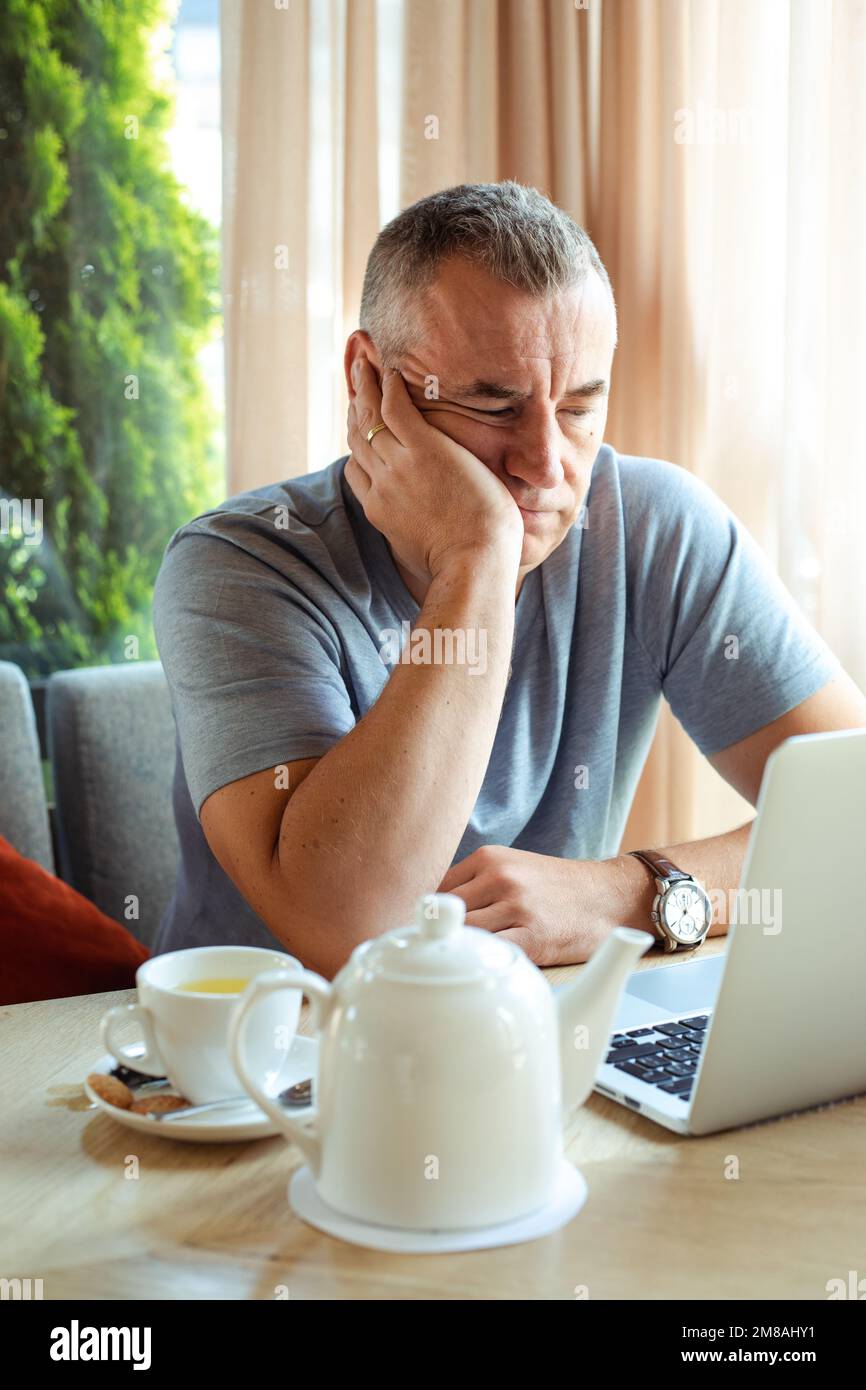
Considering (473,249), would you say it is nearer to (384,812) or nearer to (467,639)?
(467,639)

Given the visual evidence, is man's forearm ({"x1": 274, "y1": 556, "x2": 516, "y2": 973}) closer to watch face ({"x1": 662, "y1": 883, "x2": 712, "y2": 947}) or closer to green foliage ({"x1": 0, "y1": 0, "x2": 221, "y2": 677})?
watch face ({"x1": 662, "y1": 883, "x2": 712, "y2": 947})

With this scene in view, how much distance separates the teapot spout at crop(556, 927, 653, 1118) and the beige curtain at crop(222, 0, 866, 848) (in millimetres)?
1400

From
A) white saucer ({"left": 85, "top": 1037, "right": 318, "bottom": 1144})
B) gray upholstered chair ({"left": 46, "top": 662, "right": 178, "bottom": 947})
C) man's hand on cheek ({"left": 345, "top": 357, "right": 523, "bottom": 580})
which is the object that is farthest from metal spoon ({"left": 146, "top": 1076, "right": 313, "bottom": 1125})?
gray upholstered chair ({"left": 46, "top": 662, "right": 178, "bottom": 947})

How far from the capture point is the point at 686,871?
122 cm

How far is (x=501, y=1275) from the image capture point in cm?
61

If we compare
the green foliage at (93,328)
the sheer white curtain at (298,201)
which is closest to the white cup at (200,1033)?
the sheer white curtain at (298,201)

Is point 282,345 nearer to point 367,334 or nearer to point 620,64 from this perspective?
point 620,64

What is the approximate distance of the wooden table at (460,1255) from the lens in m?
0.61

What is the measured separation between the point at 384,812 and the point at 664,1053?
0.32m

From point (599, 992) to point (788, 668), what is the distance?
0.86m

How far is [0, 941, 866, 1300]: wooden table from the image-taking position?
609mm

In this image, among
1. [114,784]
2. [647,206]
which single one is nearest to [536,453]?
[114,784]
